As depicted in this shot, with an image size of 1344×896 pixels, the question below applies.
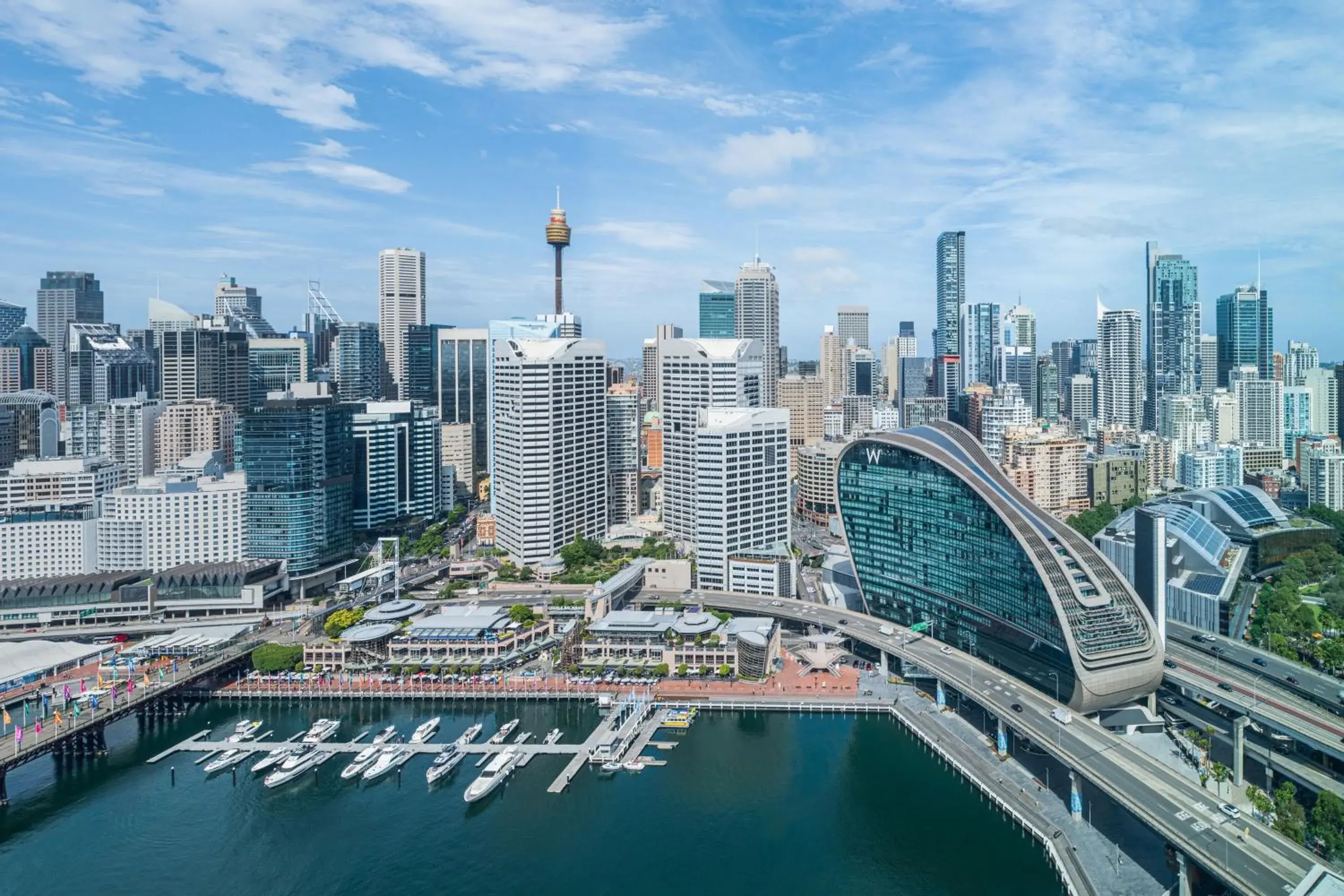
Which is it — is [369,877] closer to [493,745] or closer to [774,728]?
[493,745]

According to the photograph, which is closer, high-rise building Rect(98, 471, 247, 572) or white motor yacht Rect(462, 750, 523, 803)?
white motor yacht Rect(462, 750, 523, 803)

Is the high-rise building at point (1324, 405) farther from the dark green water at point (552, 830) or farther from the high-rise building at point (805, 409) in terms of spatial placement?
the dark green water at point (552, 830)

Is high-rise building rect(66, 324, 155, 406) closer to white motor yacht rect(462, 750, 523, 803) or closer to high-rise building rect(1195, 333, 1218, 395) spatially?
white motor yacht rect(462, 750, 523, 803)

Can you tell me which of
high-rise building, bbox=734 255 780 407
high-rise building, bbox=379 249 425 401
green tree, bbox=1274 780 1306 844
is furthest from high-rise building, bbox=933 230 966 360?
green tree, bbox=1274 780 1306 844

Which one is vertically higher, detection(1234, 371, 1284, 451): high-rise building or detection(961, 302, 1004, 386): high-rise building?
detection(961, 302, 1004, 386): high-rise building

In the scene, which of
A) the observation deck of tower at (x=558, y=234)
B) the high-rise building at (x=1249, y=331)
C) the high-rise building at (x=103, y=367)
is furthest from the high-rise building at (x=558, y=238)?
the high-rise building at (x=1249, y=331)

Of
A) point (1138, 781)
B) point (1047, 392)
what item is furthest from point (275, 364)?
point (1047, 392)
